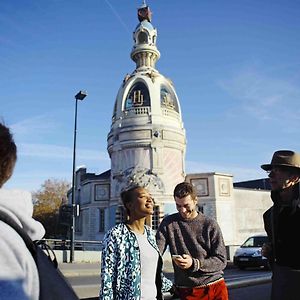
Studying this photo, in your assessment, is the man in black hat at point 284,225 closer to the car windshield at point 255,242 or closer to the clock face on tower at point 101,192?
the car windshield at point 255,242

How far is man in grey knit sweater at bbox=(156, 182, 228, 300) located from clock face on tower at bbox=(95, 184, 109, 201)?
35.1 meters

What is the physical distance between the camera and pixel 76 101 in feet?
69.1

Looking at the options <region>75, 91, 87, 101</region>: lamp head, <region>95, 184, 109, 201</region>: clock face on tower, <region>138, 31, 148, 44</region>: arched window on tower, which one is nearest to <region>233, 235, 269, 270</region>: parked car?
<region>75, 91, 87, 101</region>: lamp head

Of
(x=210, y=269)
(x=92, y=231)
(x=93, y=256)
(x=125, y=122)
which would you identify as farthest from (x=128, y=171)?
(x=210, y=269)

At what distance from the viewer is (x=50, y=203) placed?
179ft

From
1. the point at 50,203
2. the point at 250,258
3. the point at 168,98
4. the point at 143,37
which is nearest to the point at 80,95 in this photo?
the point at 250,258

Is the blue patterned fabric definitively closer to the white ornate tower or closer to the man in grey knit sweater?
the man in grey knit sweater

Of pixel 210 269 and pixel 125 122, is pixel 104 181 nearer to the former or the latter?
pixel 125 122

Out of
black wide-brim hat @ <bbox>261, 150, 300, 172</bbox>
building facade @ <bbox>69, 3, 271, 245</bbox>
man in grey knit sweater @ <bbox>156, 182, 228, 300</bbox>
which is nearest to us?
black wide-brim hat @ <bbox>261, 150, 300, 172</bbox>

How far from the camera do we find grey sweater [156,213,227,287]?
3.69m

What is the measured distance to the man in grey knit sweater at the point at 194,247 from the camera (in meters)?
3.68

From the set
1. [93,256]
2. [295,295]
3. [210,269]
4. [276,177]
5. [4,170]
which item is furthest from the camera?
[93,256]

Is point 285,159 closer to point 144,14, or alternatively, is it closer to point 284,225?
point 284,225

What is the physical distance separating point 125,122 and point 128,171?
463cm
